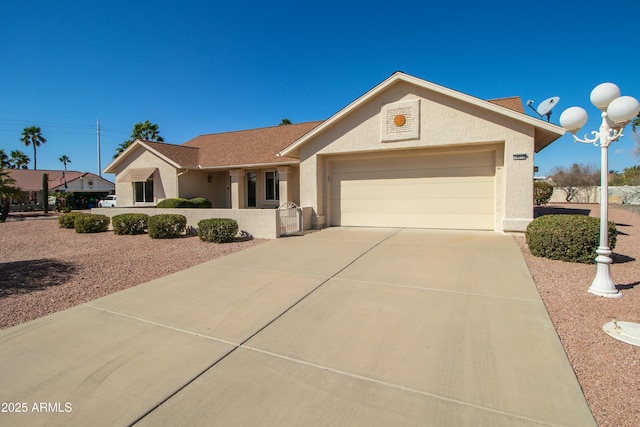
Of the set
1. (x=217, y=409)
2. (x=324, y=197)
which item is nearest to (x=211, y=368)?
(x=217, y=409)

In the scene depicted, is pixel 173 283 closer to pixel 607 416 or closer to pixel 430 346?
pixel 430 346

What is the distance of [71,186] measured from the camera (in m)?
42.3

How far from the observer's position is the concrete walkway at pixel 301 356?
102 inches

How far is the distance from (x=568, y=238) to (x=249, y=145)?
16.4 m

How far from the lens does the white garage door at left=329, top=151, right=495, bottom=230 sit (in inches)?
437

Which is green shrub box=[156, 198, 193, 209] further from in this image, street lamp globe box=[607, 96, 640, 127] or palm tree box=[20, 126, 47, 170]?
palm tree box=[20, 126, 47, 170]

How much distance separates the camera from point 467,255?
7449 millimetres

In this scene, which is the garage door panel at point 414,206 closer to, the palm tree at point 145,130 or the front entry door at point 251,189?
the front entry door at point 251,189

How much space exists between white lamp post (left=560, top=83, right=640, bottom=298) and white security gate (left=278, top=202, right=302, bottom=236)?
7.93m

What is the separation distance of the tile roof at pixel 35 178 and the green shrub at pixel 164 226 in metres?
40.4

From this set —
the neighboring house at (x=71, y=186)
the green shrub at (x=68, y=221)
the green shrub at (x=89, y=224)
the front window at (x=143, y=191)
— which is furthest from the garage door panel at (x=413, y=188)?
the neighboring house at (x=71, y=186)

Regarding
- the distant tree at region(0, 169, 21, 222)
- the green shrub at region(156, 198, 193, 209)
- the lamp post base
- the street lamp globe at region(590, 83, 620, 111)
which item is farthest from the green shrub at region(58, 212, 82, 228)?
the street lamp globe at region(590, 83, 620, 111)

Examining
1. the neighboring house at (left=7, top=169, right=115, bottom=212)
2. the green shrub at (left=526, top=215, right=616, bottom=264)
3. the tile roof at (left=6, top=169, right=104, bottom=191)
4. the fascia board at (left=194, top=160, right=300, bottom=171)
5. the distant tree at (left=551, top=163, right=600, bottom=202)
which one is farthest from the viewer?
the tile roof at (left=6, top=169, right=104, bottom=191)

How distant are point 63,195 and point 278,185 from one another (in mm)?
34399
